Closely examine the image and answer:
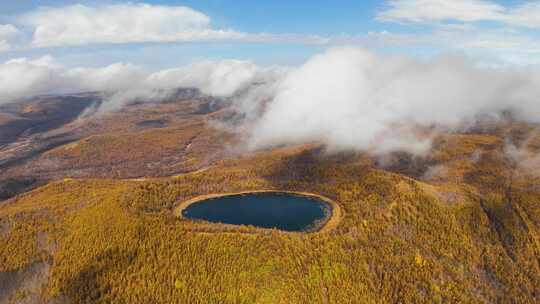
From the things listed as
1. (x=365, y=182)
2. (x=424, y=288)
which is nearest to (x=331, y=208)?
(x=365, y=182)

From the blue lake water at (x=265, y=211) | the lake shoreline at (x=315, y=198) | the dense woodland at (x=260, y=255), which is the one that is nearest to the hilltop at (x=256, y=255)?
the dense woodland at (x=260, y=255)

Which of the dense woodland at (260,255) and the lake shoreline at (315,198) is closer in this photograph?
the dense woodland at (260,255)

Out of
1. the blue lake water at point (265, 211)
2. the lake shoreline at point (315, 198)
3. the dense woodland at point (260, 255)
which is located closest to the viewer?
the dense woodland at point (260, 255)

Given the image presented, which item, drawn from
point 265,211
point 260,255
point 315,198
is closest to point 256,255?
point 260,255

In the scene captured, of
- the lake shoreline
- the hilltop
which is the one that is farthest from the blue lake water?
the hilltop

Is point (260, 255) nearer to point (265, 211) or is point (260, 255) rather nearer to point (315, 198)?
point (265, 211)

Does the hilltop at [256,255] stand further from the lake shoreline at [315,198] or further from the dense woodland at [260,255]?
the lake shoreline at [315,198]

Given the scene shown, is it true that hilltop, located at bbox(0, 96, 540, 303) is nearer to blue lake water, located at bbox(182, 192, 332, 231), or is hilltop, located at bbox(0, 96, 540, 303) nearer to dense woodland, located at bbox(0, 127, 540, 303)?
dense woodland, located at bbox(0, 127, 540, 303)

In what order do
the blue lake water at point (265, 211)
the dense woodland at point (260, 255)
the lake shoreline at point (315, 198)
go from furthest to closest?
1. the blue lake water at point (265, 211)
2. the lake shoreline at point (315, 198)
3. the dense woodland at point (260, 255)
